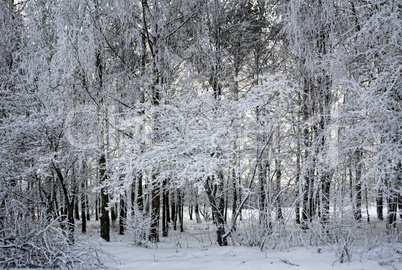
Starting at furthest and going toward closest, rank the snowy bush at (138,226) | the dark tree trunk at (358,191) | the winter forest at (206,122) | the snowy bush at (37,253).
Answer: the snowy bush at (138,226) < the winter forest at (206,122) < the dark tree trunk at (358,191) < the snowy bush at (37,253)

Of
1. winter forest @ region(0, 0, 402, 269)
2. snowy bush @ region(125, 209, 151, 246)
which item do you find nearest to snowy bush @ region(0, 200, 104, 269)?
winter forest @ region(0, 0, 402, 269)

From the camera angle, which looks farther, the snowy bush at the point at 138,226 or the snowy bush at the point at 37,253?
the snowy bush at the point at 138,226

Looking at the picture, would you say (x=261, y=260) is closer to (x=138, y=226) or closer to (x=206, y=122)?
(x=206, y=122)

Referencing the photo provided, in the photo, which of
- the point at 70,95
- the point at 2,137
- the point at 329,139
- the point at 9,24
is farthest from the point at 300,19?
the point at 9,24

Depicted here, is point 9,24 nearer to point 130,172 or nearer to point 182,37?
point 182,37

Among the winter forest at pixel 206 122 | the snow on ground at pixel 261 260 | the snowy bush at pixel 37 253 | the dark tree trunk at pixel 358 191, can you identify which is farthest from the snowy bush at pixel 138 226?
the dark tree trunk at pixel 358 191

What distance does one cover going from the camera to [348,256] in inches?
133

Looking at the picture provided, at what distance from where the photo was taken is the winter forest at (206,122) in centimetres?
448

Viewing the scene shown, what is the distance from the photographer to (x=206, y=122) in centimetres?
519

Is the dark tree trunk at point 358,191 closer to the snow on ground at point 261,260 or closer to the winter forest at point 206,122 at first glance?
the winter forest at point 206,122

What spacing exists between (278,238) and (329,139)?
7.34ft

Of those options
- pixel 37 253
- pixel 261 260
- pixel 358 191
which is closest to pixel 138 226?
pixel 37 253

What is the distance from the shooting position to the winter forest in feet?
14.7

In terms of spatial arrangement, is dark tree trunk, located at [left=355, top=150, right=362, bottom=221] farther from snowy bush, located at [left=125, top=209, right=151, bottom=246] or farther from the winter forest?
snowy bush, located at [left=125, top=209, right=151, bottom=246]
